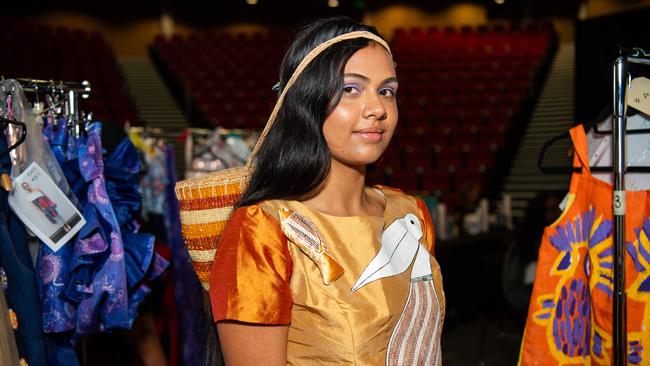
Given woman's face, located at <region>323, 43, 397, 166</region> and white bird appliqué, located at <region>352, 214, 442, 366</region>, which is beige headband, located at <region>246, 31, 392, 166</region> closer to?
woman's face, located at <region>323, 43, 397, 166</region>

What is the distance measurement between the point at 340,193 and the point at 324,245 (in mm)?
167

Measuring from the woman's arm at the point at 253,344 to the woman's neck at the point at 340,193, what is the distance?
286 mm

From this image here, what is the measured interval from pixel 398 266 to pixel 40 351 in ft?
3.06

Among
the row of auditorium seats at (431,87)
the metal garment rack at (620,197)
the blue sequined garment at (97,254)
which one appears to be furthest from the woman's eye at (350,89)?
the row of auditorium seats at (431,87)

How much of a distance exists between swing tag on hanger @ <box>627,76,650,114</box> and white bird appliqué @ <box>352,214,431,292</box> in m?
0.59

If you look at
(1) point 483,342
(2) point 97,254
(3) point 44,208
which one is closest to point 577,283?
(2) point 97,254

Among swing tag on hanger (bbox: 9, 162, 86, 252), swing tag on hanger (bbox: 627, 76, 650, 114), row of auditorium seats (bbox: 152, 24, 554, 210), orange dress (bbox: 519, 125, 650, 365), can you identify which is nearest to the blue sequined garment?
swing tag on hanger (bbox: 9, 162, 86, 252)

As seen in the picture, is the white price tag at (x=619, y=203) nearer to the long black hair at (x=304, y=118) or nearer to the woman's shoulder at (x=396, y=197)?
the woman's shoulder at (x=396, y=197)

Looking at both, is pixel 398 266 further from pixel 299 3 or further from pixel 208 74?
pixel 299 3

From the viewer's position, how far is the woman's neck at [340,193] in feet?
4.24

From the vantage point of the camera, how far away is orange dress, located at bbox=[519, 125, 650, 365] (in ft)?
4.97

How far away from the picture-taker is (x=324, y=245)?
3.89 feet

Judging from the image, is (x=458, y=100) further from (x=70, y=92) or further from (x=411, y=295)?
(x=411, y=295)

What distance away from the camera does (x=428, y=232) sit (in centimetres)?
146
